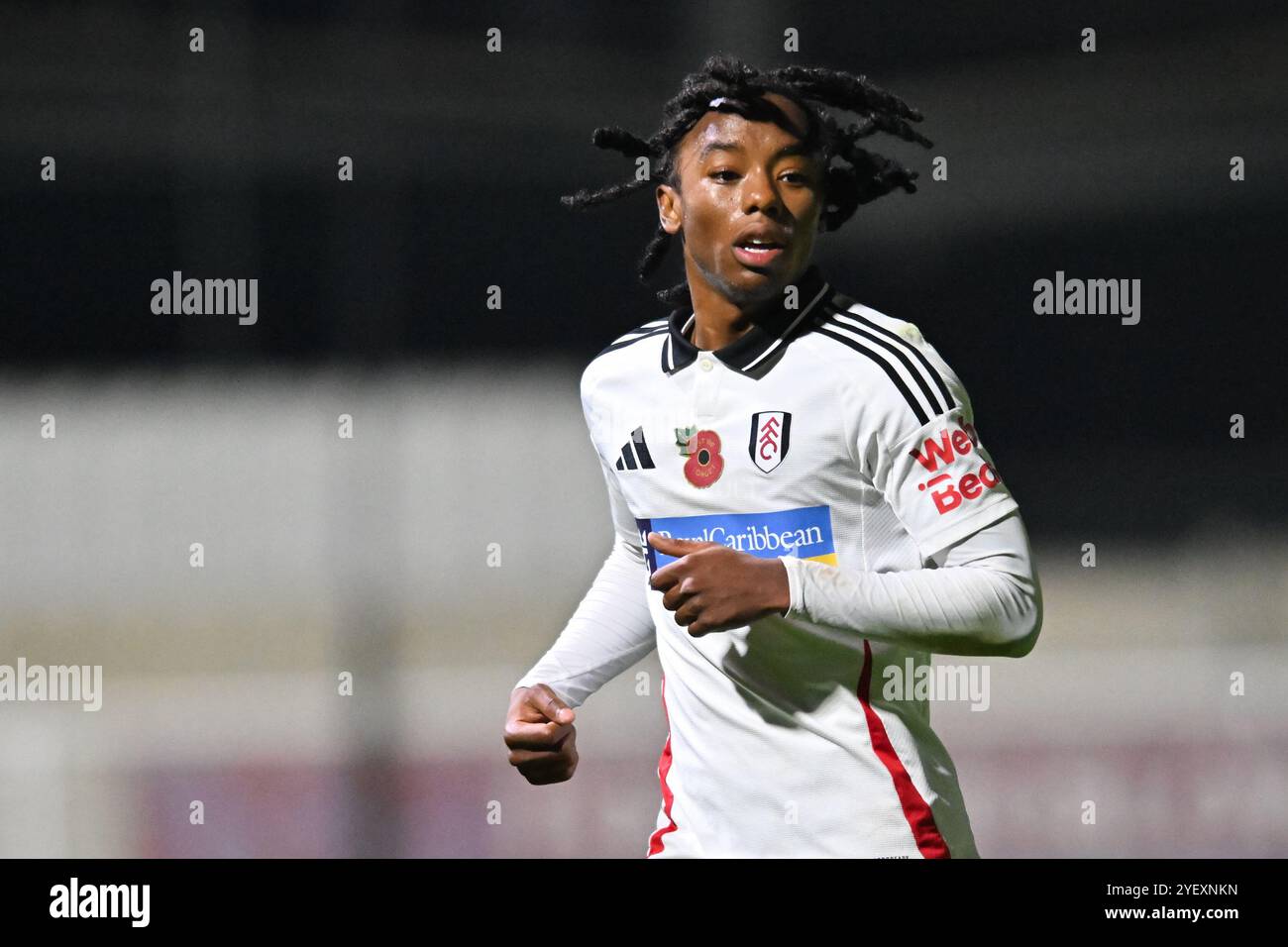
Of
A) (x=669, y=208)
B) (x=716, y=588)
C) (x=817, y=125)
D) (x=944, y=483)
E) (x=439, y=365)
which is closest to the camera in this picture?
(x=716, y=588)

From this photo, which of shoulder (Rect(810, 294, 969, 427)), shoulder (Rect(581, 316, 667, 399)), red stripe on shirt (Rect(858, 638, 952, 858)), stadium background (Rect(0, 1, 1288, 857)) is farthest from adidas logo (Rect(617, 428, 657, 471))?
stadium background (Rect(0, 1, 1288, 857))

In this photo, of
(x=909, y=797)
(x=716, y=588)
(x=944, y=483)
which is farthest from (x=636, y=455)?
(x=909, y=797)

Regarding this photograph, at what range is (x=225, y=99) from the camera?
435 centimetres

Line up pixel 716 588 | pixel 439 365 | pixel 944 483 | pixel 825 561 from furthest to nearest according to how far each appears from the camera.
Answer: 1. pixel 439 365
2. pixel 825 561
3. pixel 944 483
4. pixel 716 588

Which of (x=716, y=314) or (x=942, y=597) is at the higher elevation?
(x=716, y=314)

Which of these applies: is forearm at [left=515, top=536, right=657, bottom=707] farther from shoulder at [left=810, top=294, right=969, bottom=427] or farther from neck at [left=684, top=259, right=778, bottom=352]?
shoulder at [left=810, top=294, right=969, bottom=427]

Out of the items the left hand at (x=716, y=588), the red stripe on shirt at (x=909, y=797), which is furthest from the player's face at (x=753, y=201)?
the red stripe on shirt at (x=909, y=797)

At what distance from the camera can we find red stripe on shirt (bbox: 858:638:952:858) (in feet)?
7.11

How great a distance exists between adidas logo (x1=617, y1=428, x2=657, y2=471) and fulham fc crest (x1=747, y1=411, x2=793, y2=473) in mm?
193

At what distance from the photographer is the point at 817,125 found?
2.34 meters

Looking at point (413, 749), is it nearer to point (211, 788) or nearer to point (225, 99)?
point (211, 788)

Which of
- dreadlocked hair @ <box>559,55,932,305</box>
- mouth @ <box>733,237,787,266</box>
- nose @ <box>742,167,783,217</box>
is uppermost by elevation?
dreadlocked hair @ <box>559,55,932,305</box>

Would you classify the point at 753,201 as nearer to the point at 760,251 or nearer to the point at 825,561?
the point at 760,251

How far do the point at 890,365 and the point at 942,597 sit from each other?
1.25 ft
